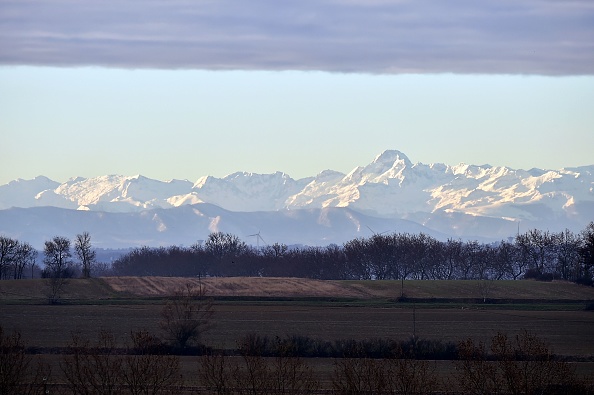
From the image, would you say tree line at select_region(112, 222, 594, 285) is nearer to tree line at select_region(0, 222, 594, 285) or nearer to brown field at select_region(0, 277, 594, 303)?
tree line at select_region(0, 222, 594, 285)

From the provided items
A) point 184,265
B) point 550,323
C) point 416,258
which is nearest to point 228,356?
point 550,323

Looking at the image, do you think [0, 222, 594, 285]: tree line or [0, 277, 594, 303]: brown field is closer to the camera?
[0, 277, 594, 303]: brown field

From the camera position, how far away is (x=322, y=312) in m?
96.8

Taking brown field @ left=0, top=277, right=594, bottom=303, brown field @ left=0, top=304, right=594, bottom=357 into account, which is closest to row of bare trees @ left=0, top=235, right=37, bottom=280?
brown field @ left=0, top=277, right=594, bottom=303

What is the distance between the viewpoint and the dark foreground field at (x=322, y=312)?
2847 inches

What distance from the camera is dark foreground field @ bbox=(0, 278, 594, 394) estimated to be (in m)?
72.3

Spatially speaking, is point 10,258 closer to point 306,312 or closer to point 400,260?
point 400,260

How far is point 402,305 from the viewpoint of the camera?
107 m

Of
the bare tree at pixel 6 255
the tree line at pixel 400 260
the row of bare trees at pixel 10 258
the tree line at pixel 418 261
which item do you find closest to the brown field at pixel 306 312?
the bare tree at pixel 6 255

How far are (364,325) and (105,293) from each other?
1871 inches

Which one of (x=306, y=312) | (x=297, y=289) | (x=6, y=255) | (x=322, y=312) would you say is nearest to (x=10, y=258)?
(x=6, y=255)

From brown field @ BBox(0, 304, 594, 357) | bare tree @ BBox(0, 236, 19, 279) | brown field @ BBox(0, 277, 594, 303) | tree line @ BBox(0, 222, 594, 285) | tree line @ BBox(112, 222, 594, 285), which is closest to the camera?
brown field @ BBox(0, 304, 594, 357)

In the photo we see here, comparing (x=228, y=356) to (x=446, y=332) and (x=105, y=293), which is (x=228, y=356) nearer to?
(x=446, y=332)

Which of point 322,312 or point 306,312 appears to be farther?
point 322,312
